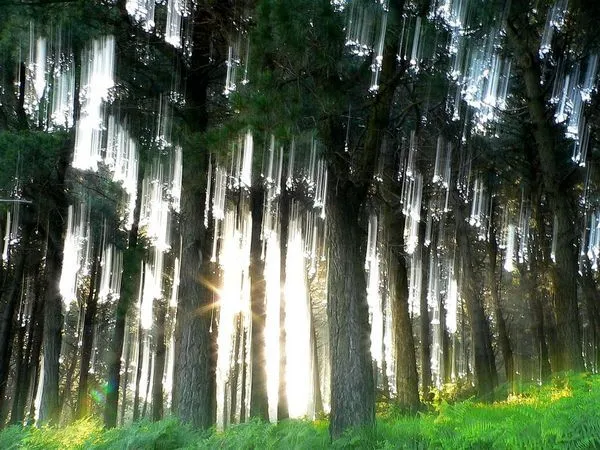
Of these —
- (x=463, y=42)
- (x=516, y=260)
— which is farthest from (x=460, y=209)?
(x=463, y=42)

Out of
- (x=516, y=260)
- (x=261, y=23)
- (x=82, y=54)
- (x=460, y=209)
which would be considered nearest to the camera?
(x=261, y=23)

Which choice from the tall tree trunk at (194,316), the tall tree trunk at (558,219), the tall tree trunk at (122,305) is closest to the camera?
the tall tree trunk at (194,316)

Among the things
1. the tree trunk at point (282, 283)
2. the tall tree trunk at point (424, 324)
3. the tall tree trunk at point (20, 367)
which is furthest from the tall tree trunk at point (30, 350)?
the tall tree trunk at point (424, 324)

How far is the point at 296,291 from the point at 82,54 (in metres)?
14.8

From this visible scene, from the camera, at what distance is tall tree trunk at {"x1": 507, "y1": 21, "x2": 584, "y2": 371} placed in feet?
43.4

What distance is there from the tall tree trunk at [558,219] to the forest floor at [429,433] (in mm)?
2274

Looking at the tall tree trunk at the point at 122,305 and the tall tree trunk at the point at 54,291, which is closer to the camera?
the tall tree trunk at the point at 54,291

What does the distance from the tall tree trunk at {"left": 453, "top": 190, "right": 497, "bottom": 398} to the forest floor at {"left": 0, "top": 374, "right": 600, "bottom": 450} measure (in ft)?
18.5

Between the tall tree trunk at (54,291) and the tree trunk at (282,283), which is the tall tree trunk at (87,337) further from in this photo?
the tree trunk at (282,283)

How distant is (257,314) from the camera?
1606 cm

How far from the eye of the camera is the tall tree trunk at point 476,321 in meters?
17.2

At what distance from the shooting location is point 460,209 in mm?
18422

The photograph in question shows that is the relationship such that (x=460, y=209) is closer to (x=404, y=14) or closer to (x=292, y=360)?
(x=404, y=14)

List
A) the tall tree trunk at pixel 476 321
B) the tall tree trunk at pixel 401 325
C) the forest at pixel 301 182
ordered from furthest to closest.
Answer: the tall tree trunk at pixel 476 321 < the tall tree trunk at pixel 401 325 < the forest at pixel 301 182
